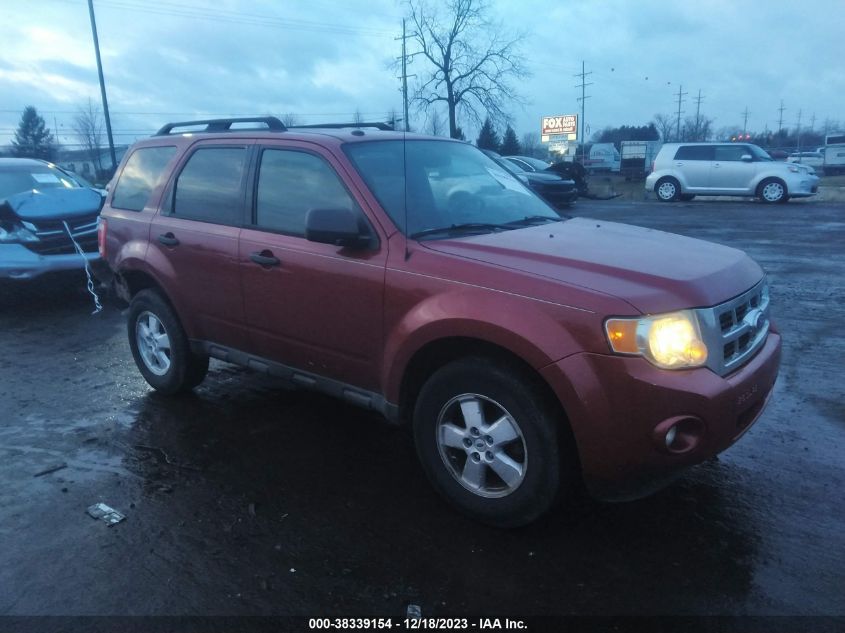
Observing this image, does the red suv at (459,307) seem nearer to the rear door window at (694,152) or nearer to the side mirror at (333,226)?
the side mirror at (333,226)

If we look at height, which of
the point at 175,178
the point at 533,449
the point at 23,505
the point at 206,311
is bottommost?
the point at 23,505

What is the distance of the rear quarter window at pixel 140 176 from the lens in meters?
5.11

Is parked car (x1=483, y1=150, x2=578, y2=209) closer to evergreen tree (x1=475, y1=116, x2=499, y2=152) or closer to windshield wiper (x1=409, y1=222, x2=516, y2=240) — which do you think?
windshield wiper (x1=409, y1=222, x2=516, y2=240)

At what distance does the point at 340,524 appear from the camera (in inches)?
133

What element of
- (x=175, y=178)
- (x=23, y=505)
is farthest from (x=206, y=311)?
(x=23, y=505)

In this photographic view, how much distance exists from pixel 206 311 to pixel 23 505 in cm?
158

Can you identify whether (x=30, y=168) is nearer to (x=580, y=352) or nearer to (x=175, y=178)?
(x=175, y=178)

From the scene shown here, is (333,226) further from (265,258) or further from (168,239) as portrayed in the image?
(168,239)

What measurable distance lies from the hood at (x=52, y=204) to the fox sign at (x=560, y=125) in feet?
237

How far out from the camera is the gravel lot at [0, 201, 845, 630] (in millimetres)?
2812

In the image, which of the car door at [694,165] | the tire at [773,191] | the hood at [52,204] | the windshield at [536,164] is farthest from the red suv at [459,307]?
the tire at [773,191]

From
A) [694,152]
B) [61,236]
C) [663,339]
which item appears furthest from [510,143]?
[663,339]

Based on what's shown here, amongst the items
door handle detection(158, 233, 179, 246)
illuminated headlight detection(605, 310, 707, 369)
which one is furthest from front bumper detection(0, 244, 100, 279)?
illuminated headlight detection(605, 310, 707, 369)

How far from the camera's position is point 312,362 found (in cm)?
403
